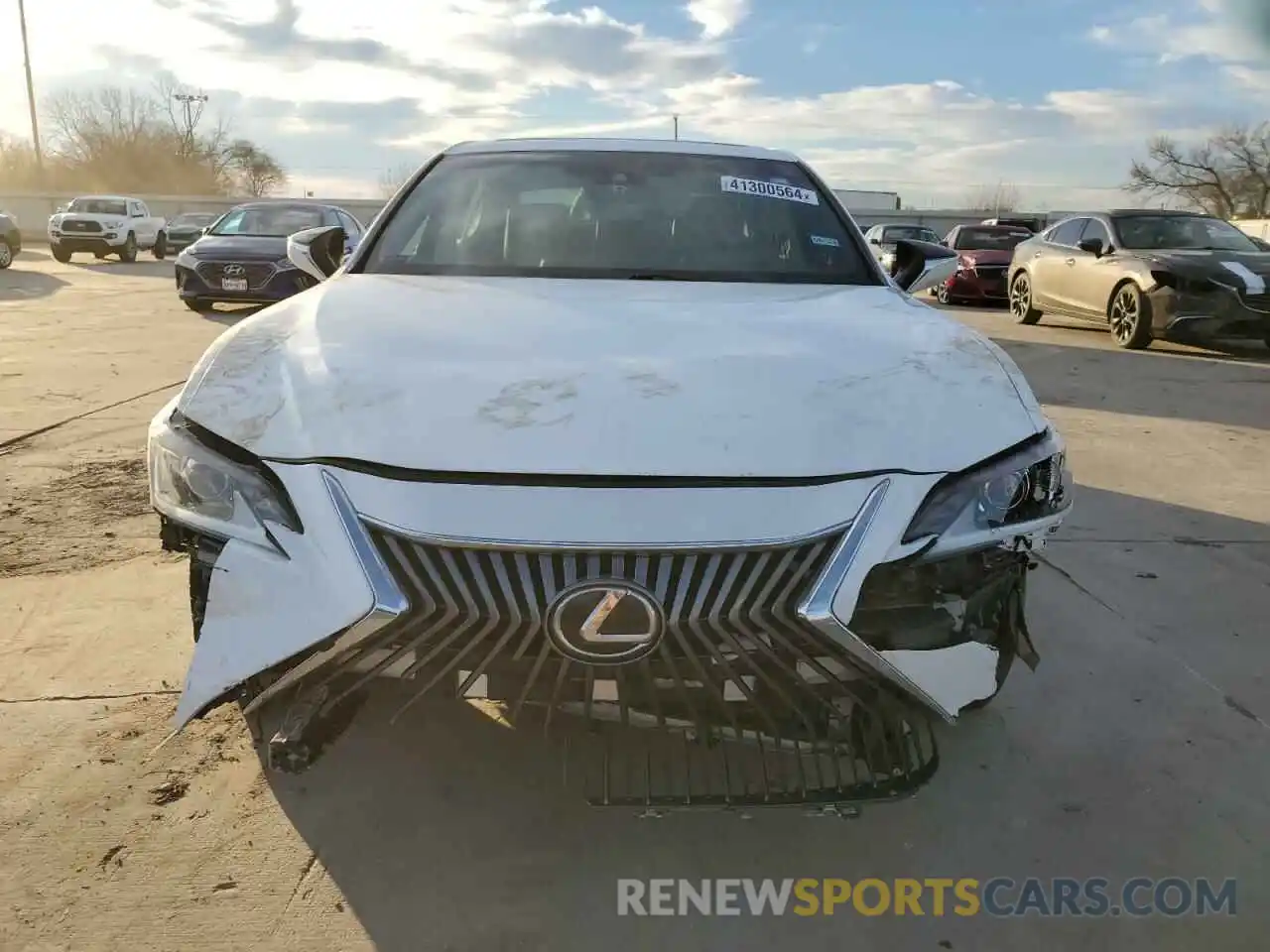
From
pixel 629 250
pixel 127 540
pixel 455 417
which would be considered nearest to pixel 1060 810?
pixel 455 417

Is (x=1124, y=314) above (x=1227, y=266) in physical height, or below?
below

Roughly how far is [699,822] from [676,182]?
1979 millimetres

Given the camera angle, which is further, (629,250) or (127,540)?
(127,540)

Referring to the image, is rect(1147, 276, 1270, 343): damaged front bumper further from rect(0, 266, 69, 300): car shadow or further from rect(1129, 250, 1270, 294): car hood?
rect(0, 266, 69, 300): car shadow

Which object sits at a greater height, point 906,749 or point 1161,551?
point 906,749

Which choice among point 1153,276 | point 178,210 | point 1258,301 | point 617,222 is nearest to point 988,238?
point 1153,276

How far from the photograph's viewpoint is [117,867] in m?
2.01

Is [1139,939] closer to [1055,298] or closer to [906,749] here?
[906,749]

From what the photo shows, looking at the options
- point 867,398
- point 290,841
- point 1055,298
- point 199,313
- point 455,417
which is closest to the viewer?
point 455,417

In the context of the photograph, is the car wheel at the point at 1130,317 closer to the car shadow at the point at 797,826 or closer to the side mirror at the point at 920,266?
the side mirror at the point at 920,266

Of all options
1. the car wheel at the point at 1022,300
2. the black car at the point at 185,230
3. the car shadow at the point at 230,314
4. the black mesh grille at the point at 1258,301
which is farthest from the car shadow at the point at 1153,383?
the black car at the point at 185,230

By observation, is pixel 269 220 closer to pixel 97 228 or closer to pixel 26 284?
pixel 26 284

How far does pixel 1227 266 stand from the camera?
9125mm

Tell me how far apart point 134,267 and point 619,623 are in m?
26.1
